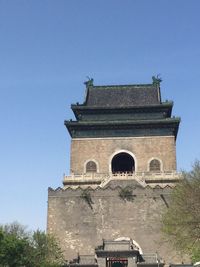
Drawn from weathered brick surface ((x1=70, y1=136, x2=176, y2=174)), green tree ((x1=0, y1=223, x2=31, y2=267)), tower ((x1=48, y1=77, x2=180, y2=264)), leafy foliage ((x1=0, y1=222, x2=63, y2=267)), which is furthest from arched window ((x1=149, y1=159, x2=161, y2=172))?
green tree ((x1=0, y1=223, x2=31, y2=267))

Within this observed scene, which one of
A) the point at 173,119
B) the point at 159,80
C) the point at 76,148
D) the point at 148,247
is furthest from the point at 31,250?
the point at 159,80

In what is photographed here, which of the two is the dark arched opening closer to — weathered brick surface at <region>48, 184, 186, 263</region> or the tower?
the tower

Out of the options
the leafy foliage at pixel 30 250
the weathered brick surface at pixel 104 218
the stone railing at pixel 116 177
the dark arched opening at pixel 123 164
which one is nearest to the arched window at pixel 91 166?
the stone railing at pixel 116 177

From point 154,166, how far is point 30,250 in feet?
45.0

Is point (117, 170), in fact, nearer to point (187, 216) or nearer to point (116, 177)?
point (116, 177)

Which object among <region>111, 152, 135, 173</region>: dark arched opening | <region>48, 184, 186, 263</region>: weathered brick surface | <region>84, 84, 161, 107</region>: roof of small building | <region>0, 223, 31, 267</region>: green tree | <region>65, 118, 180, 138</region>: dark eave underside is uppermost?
<region>84, 84, 161, 107</region>: roof of small building

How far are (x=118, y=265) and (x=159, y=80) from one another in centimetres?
1957

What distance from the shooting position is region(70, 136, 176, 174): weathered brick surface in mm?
39969

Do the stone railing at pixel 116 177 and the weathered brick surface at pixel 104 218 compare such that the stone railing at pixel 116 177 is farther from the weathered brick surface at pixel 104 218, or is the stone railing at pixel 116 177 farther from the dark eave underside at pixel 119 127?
the dark eave underside at pixel 119 127

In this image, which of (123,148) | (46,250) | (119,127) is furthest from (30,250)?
(119,127)

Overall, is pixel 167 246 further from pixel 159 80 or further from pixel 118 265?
pixel 159 80

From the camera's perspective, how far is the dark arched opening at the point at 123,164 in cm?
4224

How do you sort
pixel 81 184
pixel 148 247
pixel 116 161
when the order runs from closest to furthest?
pixel 148 247 < pixel 81 184 < pixel 116 161

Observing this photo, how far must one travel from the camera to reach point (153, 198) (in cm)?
3581
